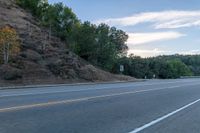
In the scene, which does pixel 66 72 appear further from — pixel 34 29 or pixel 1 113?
pixel 1 113

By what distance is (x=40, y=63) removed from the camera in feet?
185

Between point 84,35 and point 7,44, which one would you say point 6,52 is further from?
point 84,35

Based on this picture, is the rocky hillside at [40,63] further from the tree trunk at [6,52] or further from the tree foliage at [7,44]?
the tree foliage at [7,44]

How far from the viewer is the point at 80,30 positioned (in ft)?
249

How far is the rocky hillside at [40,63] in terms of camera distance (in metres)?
50.1

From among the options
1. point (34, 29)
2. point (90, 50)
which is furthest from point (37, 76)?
point (90, 50)

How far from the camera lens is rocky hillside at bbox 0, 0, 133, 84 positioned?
50.1m

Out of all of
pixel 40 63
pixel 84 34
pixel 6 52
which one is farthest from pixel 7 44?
pixel 84 34

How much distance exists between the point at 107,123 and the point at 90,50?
64.9 metres

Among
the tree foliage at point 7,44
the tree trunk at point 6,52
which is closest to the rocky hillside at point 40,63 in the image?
the tree trunk at point 6,52

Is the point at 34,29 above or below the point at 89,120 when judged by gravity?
above

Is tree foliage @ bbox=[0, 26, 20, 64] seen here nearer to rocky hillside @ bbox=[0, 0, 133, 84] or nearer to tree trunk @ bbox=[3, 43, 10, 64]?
tree trunk @ bbox=[3, 43, 10, 64]

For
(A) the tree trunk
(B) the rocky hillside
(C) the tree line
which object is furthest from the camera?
(C) the tree line

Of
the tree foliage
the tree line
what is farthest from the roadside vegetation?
the tree foliage
